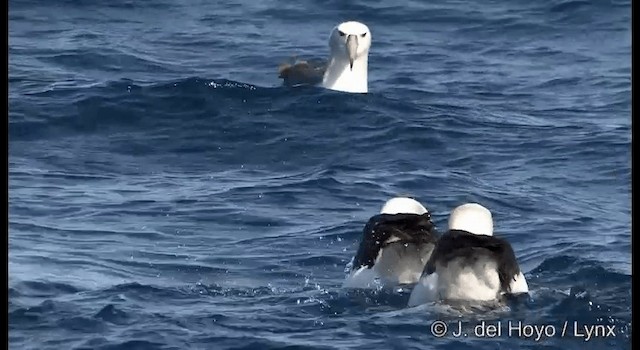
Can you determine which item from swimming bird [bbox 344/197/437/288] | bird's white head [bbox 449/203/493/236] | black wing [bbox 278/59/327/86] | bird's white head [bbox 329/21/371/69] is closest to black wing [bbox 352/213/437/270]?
swimming bird [bbox 344/197/437/288]

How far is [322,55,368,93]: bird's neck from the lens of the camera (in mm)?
25500

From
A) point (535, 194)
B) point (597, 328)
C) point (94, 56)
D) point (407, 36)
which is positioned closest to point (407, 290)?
point (597, 328)

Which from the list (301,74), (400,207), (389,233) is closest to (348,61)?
(301,74)

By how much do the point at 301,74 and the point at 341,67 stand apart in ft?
2.07

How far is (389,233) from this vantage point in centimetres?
1770

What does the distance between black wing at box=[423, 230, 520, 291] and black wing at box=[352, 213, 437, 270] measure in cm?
112

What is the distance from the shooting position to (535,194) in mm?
21297

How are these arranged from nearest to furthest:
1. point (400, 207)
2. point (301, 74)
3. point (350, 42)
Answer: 1. point (400, 207)
2. point (350, 42)
3. point (301, 74)

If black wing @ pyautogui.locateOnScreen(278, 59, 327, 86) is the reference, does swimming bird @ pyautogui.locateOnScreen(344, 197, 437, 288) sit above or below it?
below

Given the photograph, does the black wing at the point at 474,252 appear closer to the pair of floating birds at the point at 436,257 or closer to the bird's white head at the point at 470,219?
the pair of floating birds at the point at 436,257

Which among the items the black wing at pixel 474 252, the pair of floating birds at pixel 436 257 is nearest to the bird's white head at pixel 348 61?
the pair of floating birds at pixel 436 257

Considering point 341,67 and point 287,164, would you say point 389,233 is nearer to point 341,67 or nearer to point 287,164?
point 287,164

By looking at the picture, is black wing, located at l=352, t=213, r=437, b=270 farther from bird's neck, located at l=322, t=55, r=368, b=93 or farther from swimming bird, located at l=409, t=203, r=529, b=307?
bird's neck, located at l=322, t=55, r=368, b=93

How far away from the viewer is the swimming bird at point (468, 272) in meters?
16.1
